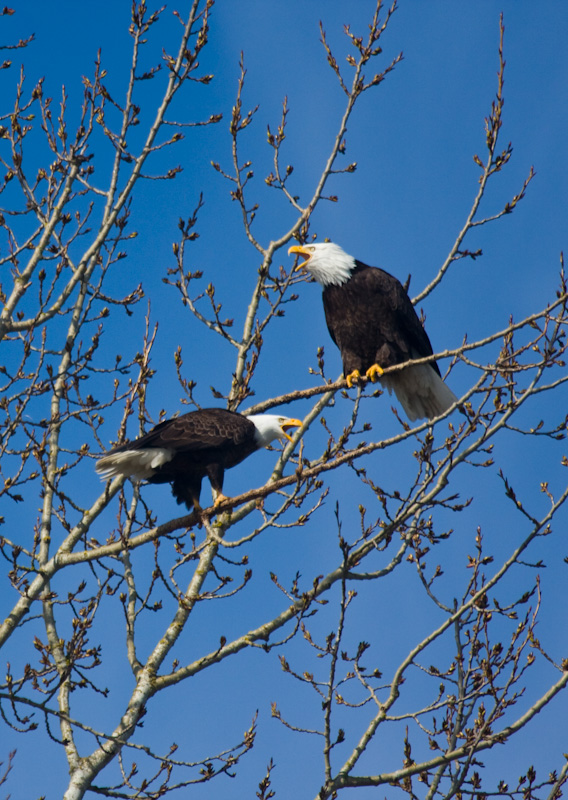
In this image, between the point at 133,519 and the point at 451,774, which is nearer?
the point at 451,774

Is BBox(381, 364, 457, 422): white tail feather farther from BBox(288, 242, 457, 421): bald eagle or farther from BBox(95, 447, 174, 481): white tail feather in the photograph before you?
BBox(95, 447, 174, 481): white tail feather

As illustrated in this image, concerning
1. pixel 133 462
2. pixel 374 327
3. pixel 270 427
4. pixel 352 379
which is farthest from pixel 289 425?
pixel 133 462

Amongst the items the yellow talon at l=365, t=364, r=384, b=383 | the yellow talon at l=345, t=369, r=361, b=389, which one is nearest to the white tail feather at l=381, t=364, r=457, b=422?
the yellow talon at l=365, t=364, r=384, b=383

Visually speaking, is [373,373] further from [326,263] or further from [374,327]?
[326,263]

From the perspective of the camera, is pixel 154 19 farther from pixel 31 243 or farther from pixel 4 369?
pixel 4 369

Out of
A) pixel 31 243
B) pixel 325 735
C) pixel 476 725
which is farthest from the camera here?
pixel 31 243

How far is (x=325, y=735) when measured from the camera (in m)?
4.42

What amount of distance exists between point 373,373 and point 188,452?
164 cm

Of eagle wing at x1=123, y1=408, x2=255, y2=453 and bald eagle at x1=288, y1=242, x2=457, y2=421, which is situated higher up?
bald eagle at x1=288, y1=242, x2=457, y2=421

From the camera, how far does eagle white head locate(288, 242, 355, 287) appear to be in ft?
22.5

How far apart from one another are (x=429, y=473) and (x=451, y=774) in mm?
1662

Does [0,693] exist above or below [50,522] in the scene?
below

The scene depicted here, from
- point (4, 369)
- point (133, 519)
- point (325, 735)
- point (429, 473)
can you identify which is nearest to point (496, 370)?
point (429, 473)

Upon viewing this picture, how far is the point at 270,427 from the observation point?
6258 millimetres
